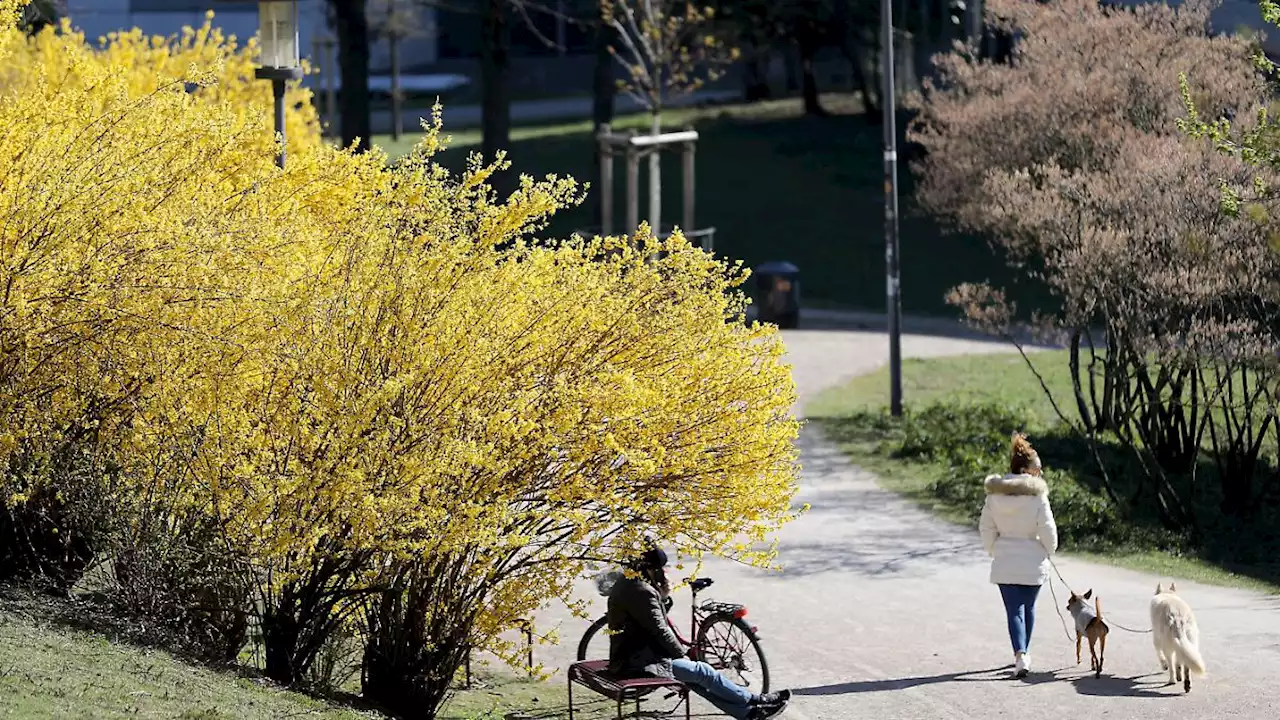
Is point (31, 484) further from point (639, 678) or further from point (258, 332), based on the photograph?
point (639, 678)

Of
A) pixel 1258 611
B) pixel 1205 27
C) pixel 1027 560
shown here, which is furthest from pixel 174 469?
pixel 1205 27

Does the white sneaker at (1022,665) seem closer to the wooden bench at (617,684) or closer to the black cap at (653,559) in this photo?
the wooden bench at (617,684)

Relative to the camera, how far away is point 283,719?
8.73m

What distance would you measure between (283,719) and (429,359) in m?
1.77

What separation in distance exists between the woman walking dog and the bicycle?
1.51 metres

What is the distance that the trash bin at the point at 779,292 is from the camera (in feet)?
93.3

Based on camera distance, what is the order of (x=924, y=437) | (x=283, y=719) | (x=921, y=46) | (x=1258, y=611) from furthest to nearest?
1. (x=921, y=46)
2. (x=924, y=437)
3. (x=1258, y=611)
4. (x=283, y=719)

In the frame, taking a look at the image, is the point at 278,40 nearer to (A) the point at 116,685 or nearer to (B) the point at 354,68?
(A) the point at 116,685

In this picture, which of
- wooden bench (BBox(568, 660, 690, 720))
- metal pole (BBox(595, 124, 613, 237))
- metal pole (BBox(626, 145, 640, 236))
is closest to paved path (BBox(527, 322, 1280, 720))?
wooden bench (BBox(568, 660, 690, 720))

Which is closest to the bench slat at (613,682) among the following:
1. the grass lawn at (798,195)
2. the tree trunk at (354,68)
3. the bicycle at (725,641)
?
the bicycle at (725,641)

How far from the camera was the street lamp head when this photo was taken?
13.3m

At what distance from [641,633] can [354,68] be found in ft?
88.6

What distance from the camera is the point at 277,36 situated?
524 inches

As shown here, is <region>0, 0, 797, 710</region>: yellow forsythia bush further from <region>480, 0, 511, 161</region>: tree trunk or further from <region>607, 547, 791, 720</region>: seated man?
<region>480, 0, 511, 161</region>: tree trunk
